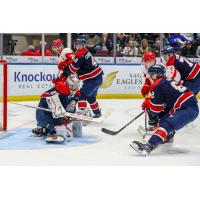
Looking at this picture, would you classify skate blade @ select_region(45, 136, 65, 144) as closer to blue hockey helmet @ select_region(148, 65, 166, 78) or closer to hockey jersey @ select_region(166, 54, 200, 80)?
blue hockey helmet @ select_region(148, 65, 166, 78)

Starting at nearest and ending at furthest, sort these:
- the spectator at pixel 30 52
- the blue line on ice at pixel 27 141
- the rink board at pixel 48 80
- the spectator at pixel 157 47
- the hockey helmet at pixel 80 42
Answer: the blue line on ice at pixel 27 141 < the hockey helmet at pixel 80 42 < the rink board at pixel 48 80 < the spectator at pixel 30 52 < the spectator at pixel 157 47

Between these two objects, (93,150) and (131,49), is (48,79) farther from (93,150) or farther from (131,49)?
(93,150)

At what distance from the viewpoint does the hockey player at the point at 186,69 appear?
Answer: 460cm

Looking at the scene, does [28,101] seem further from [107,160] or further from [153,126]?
[107,160]

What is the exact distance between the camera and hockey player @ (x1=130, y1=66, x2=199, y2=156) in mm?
3752

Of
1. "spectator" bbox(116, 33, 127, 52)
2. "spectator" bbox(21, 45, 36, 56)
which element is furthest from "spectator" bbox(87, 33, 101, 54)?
"spectator" bbox(21, 45, 36, 56)

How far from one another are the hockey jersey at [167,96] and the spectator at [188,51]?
4.74 meters

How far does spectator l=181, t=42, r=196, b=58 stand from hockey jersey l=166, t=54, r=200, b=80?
3713 mm

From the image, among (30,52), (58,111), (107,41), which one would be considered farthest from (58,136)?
(107,41)

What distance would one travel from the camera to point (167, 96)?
3.82 meters

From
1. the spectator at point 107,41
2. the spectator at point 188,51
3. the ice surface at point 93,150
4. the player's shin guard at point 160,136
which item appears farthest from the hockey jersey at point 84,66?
the spectator at point 188,51

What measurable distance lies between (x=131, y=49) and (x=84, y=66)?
3062 mm

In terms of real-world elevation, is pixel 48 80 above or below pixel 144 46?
below

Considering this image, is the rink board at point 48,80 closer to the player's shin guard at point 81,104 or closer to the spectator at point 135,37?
the spectator at point 135,37
